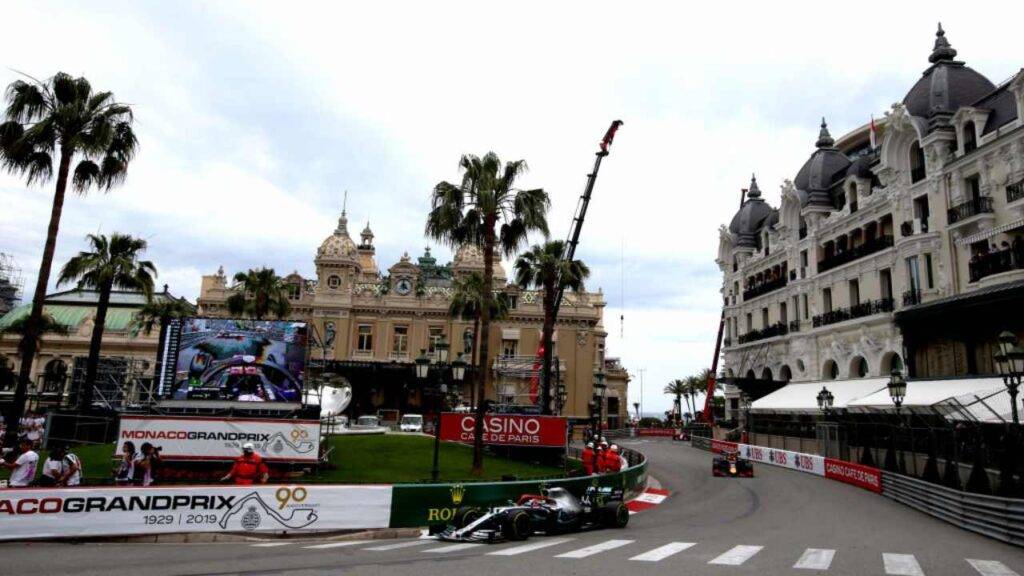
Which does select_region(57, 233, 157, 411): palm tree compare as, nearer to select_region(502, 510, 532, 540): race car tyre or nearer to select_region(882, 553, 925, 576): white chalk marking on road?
select_region(502, 510, 532, 540): race car tyre

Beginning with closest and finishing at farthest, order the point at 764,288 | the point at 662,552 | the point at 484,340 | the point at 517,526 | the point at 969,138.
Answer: the point at 662,552 < the point at 517,526 < the point at 484,340 < the point at 969,138 < the point at 764,288

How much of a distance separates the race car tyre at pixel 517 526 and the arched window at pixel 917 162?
3080cm

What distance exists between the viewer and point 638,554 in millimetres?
12859

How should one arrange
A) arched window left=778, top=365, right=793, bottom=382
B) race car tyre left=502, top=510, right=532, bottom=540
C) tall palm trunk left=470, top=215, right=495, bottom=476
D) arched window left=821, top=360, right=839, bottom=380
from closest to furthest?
race car tyre left=502, top=510, right=532, bottom=540 → tall palm trunk left=470, top=215, right=495, bottom=476 → arched window left=821, top=360, right=839, bottom=380 → arched window left=778, top=365, right=793, bottom=382

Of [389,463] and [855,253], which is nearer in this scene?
[389,463]

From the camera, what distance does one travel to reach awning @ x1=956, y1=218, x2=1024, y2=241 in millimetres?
28497

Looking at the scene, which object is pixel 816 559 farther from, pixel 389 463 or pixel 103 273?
pixel 103 273

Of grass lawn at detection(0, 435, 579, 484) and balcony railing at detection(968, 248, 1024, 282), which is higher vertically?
balcony railing at detection(968, 248, 1024, 282)

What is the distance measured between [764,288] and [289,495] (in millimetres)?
44055

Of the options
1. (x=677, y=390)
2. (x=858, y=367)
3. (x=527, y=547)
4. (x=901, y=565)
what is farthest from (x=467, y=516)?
(x=677, y=390)

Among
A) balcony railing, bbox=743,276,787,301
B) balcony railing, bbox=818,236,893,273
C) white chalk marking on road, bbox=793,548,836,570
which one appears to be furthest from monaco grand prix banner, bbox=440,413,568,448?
balcony railing, bbox=743,276,787,301

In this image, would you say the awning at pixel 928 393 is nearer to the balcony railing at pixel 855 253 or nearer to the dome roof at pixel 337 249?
the balcony railing at pixel 855 253

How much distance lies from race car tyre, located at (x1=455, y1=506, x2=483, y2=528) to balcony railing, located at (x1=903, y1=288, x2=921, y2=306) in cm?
2868

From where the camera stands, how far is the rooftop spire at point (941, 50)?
37531 millimetres
